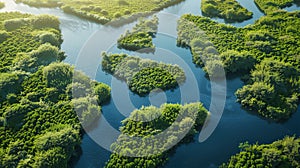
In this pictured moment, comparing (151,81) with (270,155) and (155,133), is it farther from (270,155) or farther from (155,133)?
(270,155)

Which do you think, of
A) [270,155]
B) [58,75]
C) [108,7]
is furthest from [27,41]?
[270,155]

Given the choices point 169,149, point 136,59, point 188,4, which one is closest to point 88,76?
point 136,59

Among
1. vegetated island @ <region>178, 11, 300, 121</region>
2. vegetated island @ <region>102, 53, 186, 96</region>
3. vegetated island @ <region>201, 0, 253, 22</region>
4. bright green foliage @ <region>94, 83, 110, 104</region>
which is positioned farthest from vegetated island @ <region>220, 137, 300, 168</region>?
vegetated island @ <region>201, 0, 253, 22</region>

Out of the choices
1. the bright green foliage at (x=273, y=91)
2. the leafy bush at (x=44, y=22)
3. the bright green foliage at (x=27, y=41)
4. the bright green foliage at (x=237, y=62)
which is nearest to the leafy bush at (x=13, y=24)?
the bright green foliage at (x=27, y=41)

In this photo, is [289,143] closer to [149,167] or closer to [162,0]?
[149,167]

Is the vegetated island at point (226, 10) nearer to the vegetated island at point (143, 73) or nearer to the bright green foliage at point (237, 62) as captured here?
the bright green foliage at point (237, 62)

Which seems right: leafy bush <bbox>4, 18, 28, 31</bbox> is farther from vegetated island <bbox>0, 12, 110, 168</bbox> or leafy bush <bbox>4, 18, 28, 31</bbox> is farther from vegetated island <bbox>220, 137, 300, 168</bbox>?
vegetated island <bbox>220, 137, 300, 168</bbox>
